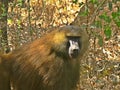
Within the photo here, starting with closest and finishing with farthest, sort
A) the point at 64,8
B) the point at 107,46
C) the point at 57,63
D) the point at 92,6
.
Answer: the point at 57,63 → the point at 92,6 → the point at 107,46 → the point at 64,8

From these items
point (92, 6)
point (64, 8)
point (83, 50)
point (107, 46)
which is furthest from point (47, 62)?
point (64, 8)

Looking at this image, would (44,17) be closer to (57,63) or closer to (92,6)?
(92,6)

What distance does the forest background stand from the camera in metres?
7.24

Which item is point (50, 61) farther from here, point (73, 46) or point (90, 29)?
point (90, 29)

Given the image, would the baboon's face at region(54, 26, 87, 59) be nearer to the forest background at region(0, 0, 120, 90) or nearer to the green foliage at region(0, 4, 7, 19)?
the forest background at region(0, 0, 120, 90)

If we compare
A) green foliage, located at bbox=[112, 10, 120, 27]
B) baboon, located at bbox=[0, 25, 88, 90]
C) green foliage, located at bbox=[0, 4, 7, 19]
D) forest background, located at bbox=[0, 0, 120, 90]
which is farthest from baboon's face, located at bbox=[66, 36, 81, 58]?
green foliage, located at bbox=[0, 4, 7, 19]

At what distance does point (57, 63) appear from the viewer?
5.48 m

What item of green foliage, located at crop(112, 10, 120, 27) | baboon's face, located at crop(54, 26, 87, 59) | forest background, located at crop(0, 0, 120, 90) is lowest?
forest background, located at crop(0, 0, 120, 90)

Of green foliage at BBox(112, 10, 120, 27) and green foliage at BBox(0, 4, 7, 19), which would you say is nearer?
green foliage at BBox(112, 10, 120, 27)

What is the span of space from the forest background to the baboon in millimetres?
878

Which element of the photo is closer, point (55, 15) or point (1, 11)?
point (1, 11)

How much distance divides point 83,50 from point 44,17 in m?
4.49

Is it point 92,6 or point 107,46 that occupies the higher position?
point 92,6

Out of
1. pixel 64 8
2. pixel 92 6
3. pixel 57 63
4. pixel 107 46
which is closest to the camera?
pixel 57 63
